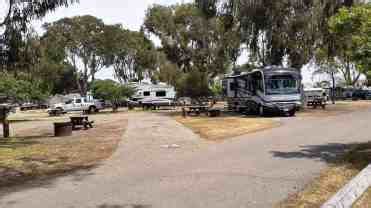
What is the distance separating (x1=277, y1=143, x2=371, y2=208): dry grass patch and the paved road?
0.72ft

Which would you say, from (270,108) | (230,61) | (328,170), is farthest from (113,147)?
(230,61)

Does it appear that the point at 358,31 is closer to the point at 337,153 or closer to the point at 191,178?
the point at 337,153

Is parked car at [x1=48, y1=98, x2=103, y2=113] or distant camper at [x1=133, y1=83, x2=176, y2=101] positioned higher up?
distant camper at [x1=133, y1=83, x2=176, y2=101]

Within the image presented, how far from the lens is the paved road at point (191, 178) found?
22.8 feet

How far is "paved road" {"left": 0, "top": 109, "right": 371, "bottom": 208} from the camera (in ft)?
22.8

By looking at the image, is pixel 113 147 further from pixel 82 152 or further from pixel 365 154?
pixel 365 154

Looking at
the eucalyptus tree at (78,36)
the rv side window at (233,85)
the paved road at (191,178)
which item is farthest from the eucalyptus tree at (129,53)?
the paved road at (191,178)

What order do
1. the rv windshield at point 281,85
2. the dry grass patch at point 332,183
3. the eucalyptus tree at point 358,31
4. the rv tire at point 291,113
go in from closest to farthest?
the dry grass patch at point 332,183, the eucalyptus tree at point 358,31, the rv windshield at point 281,85, the rv tire at point 291,113

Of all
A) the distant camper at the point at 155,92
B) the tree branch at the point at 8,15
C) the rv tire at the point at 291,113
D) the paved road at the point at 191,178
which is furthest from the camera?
the distant camper at the point at 155,92

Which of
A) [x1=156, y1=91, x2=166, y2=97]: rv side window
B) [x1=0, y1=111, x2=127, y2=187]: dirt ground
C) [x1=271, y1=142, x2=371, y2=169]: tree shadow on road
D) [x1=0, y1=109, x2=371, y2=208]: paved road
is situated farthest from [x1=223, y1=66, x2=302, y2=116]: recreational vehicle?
[x1=156, y1=91, x2=166, y2=97]: rv side window

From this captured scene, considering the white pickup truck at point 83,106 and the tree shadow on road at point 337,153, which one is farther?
the white pickup truck at point 83,106

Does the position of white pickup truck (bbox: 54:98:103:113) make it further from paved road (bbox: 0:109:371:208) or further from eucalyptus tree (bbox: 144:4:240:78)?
paved road (bbox: 0:109:371:208)

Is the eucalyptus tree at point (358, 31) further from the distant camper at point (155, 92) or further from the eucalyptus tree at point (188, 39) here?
the distant camper at point (155, 92)

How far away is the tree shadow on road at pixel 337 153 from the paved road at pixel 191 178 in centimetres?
2
